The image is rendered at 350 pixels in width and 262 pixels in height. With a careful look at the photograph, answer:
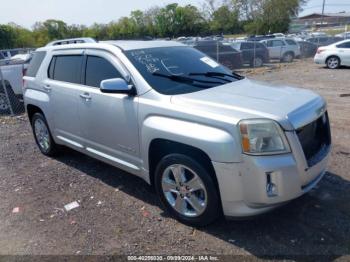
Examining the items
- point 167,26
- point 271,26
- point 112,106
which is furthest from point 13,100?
point 167,26

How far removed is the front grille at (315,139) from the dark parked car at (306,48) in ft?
69.1

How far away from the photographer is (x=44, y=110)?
534 cm

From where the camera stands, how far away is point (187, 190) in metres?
3.49

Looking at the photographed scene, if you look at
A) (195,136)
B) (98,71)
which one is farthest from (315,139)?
(98,71)

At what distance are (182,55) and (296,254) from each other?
2.64m

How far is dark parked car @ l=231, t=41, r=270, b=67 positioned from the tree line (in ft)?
112

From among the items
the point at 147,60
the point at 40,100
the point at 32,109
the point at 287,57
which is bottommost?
the point at 287,57

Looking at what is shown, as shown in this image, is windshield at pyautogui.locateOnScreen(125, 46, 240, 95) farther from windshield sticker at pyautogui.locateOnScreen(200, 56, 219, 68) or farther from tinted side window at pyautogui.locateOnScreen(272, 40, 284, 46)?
tinted side window at pyautogui.locateOnScreen(272, 40, 284, 46)

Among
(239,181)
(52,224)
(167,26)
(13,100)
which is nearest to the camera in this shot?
(239,181)

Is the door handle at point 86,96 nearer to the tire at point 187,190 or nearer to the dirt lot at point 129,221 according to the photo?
the dirt lot at point 129,221

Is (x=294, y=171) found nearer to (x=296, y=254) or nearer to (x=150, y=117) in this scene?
(x=296, y=254)

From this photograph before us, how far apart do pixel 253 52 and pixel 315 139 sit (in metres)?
16.4

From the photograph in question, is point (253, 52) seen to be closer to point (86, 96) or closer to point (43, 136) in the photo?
point (43, 136)

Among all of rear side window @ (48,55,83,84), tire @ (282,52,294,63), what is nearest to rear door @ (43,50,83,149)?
rear side window @ (48,55,83,84)
